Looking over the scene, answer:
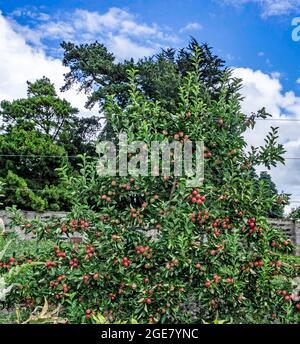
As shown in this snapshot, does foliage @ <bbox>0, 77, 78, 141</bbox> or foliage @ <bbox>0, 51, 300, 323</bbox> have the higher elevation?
foliage @ <bbox>0, 77, 78, 141</bbox>

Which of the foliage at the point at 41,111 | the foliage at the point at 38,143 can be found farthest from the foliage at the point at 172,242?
the foliage at the point at 41,111

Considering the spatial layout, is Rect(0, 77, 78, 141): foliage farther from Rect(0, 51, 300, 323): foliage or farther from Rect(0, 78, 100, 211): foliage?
Rect(0, 51, 300, 323): foliage

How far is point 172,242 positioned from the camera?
3.09 metres

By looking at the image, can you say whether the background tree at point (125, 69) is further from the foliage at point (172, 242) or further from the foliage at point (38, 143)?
the foliage at point (172, 242)

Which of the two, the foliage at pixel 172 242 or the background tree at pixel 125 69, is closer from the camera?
the foliage at pixel 172 242

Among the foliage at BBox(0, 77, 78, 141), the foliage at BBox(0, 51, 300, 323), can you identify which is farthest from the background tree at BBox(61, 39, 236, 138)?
the foliage at BBox(0, 51, 300, 323)

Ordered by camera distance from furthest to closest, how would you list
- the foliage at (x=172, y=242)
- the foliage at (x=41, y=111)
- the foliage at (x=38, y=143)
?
the foliage at (x=41, y=111), the foliage at (x=38, y=143), the foliage at (x=172, y=242)

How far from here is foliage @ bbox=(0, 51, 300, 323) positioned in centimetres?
316

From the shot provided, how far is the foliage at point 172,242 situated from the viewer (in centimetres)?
316

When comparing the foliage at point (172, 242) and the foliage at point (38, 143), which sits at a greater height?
the foliage at point (38, 143)

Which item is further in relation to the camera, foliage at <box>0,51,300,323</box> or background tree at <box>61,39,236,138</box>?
background tree at <box>61,39,236,138</box>

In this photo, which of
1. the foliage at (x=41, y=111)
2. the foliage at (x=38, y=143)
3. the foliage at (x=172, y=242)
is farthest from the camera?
the foliage at (x=41, y=111)

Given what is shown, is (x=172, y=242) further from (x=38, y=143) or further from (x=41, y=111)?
(x=41, y=111)

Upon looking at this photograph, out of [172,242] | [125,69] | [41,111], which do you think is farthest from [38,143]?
[172,242]
